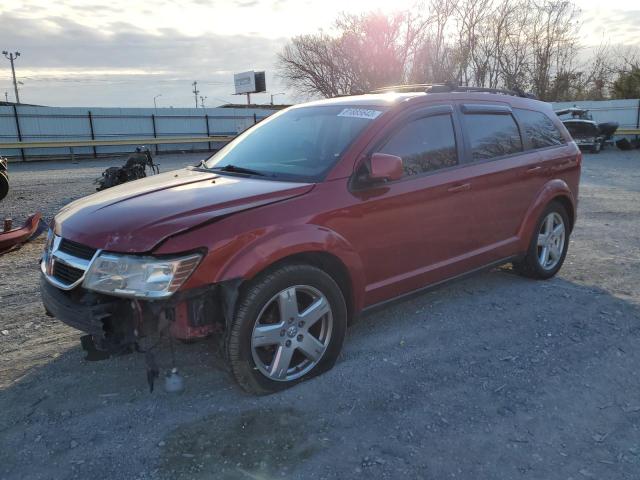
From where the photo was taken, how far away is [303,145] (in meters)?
4.05

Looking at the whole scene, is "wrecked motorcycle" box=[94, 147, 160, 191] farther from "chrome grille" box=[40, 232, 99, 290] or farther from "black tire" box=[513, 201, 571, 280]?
"black tire" box=[513, 201, 571, 280]

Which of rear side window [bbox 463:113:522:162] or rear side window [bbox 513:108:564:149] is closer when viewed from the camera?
rear side window [bbox 463:113:522:162]

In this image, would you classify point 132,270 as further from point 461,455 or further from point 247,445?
point 461,455

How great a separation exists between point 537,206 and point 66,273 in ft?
13.3

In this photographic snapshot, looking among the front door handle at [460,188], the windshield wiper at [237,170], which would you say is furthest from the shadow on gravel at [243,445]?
the front door handle at [460,188]

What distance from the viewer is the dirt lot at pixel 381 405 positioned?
2680 mm

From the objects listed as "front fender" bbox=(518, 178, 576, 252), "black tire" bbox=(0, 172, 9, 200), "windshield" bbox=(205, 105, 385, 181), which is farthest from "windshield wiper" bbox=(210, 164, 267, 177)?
"black tire" bbox=(0, 172, 9, 200)

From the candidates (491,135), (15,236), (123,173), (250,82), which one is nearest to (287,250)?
(491,135)

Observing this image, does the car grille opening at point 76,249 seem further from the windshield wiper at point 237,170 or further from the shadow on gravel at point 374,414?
the windshield wiper at point 237,170

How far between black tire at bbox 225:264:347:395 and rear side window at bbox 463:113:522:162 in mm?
1913

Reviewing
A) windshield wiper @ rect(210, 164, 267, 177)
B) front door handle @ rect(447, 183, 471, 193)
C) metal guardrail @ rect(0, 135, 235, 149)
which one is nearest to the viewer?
windshield wiper @ rect(210, 164, 267, 177)

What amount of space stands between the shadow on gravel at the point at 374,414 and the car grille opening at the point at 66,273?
0.76 metres

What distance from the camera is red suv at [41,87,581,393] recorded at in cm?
292

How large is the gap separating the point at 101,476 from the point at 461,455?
180 centimetres
